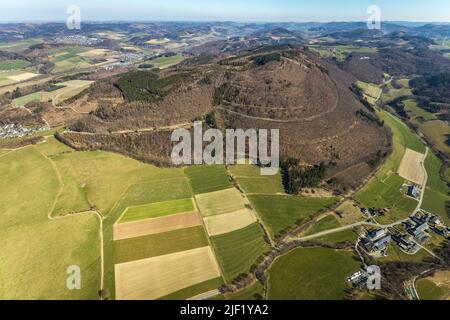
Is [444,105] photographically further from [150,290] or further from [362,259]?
[150,290]

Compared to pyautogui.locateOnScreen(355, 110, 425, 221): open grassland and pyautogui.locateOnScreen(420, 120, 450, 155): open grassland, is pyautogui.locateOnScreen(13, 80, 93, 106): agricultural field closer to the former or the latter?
pyautogui.locateOnScreen(355, 110, 425, 221): open grassland

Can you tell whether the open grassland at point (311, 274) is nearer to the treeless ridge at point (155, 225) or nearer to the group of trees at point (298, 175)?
the treeless ridge at point (155, 225)

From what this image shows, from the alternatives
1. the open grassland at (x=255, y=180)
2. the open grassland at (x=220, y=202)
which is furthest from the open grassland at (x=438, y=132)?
the open grassland at (x=220, y=202)

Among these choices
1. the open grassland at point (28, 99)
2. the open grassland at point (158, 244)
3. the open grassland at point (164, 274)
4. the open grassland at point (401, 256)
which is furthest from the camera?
the open grassland at point (28, 99)

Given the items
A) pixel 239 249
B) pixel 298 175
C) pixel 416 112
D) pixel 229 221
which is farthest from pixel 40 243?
pixel 416 112

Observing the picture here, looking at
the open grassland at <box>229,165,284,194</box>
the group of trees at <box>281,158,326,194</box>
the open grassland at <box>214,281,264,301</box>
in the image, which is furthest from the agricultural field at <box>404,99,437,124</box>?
the open grassland at <box>214,281,264,301</box>

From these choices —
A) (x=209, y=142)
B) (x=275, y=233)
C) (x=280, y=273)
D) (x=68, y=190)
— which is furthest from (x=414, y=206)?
(x=68, y=190)
